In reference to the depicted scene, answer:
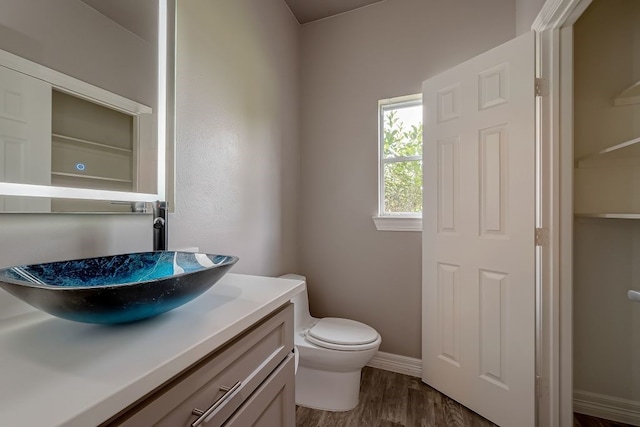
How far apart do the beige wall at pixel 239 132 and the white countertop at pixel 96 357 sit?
629 mm

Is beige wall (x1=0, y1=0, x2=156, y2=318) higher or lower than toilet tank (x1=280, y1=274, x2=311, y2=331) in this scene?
higher

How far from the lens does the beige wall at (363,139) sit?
1908 mm

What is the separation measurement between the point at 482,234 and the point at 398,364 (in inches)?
44.7

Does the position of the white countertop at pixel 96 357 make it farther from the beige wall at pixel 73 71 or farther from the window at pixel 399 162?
the window at pixel 399 162

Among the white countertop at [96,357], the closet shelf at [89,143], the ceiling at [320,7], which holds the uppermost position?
the ceiling at [320,7]

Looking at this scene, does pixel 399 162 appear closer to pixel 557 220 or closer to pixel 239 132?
pixel 557 220

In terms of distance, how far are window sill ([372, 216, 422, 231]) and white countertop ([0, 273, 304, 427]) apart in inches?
56.1

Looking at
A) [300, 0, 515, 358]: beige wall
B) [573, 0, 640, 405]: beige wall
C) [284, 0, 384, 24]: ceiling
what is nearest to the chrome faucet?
[300, 0, 515, 358]: beige wall

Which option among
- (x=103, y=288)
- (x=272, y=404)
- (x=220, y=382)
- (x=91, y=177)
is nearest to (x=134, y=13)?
(x=91, y=177)

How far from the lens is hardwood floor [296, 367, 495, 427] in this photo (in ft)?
4.95

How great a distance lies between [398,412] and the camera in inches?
62.5

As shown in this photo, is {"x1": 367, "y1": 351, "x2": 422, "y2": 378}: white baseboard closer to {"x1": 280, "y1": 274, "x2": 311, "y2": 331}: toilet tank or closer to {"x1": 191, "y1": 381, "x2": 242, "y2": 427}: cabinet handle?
{"x1": 280, "y1": 274, "x2": 311, "y2": 331}: toilet tank

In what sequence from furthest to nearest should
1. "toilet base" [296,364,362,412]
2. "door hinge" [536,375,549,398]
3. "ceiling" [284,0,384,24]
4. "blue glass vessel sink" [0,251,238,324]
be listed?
1. "ceiling" [284,0,384,24]
2. "toilet base" [296,364,362,412]
3. "door hinge" [536,375,549,398]
4. "blue glass vessel sink" [0,251,238,324]

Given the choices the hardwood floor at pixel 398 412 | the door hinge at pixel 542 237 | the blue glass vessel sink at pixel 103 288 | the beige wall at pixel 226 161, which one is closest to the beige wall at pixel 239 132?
the beige wall at pixel 226 161
